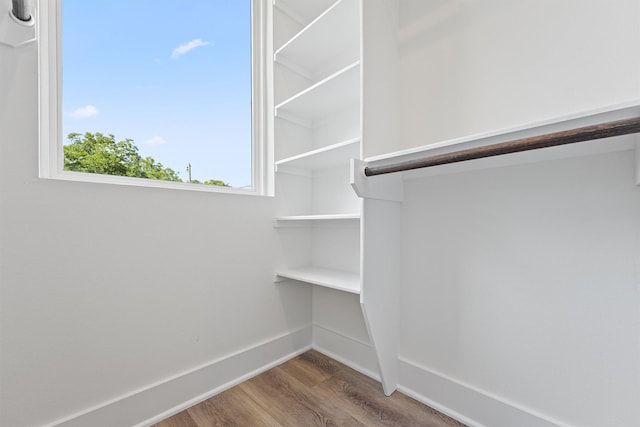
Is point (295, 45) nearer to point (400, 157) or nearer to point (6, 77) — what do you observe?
point (400, 157)

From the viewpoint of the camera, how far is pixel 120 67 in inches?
50.0

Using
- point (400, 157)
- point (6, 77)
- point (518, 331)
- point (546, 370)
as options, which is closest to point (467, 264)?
point (518, 331)

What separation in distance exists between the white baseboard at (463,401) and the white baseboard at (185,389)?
765 mm

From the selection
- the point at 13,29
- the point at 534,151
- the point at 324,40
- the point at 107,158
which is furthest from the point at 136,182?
the point at 534,151

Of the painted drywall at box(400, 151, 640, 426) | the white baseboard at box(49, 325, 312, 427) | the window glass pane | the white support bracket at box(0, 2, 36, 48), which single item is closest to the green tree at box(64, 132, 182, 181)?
the window glass pane

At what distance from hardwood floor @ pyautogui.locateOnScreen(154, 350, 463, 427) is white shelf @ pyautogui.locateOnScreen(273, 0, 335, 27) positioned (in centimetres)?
230

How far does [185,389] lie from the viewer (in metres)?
1.32

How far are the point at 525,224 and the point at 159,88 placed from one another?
1.82m

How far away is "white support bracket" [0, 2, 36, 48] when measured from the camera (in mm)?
788

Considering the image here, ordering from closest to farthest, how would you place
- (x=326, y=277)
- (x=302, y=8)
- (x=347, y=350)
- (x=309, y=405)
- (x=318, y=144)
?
(x=309, y=405), (x=326, y=277), (x=347, y=350), (x=302, y=8), (x=318, y=144)

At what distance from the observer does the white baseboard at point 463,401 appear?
1.04 metres

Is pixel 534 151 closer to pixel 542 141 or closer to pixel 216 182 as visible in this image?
pixel 542 141

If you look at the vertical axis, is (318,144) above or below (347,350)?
above

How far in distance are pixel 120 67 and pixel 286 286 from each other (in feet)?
4.83
